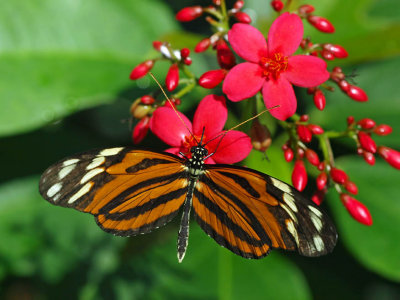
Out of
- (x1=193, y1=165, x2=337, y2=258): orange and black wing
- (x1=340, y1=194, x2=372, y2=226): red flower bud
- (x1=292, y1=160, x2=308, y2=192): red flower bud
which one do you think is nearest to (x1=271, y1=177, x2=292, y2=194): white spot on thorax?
(x1=193, y1=165, x2=337, y2=258): orange and black wing

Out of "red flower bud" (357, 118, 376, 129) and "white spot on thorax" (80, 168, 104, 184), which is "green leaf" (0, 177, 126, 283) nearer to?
"white spot on thorax" (80, 168, 104, 184)

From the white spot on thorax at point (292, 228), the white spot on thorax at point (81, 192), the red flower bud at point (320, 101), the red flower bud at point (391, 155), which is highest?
the white spot on thorax at point (81, 192)

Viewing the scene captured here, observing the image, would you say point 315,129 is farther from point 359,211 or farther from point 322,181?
point 359,211

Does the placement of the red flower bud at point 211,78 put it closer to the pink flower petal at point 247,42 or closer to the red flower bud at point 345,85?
the pink flower petal at point 247,42

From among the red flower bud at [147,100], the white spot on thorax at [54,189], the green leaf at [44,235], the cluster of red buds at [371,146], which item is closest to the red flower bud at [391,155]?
the cluster of red buds at [371,146]

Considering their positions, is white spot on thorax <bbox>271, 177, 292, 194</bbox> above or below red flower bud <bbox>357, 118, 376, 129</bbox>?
above

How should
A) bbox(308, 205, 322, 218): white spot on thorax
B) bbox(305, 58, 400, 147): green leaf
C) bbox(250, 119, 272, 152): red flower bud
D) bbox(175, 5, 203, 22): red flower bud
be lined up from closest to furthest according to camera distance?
bbox(308, 205, 322, 218): white spot on thorax < bbox(250, 119, 272, 152): red flower bud < bbox(175, 5, 203, 22): red flower bud < bbox(305, 58, 400, 147): green leaf

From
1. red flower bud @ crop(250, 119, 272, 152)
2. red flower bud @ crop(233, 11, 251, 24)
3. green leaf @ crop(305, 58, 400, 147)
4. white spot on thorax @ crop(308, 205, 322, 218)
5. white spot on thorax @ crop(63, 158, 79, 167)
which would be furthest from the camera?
green leaf @ crop(305, 58, 400, 147)
